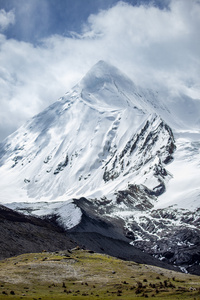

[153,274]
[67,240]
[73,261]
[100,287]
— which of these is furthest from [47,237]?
[100,287]

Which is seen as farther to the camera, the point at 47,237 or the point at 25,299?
the point at 47,237

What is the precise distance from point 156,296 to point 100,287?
448 inches

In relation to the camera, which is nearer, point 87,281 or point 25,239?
point 87,281

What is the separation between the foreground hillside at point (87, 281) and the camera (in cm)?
5450

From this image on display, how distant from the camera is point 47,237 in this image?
7461 inches

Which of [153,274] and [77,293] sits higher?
[153,274]

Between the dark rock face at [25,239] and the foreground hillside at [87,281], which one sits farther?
the dark rock face at [25,239]

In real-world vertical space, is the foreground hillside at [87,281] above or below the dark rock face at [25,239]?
below

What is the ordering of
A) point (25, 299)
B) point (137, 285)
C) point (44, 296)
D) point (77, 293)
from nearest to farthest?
1. point (25, 299)
2. point (44, 296)
3. point (77, 293)
4. point (137, 285)

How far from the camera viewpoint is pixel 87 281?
67.7 metres

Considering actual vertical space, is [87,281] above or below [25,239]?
below

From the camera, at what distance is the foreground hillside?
179ft

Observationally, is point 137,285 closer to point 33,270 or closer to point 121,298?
point 121,298

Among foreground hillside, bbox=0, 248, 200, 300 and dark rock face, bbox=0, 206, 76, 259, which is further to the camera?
dark rock face, bbox=0, 206, 76, 259
